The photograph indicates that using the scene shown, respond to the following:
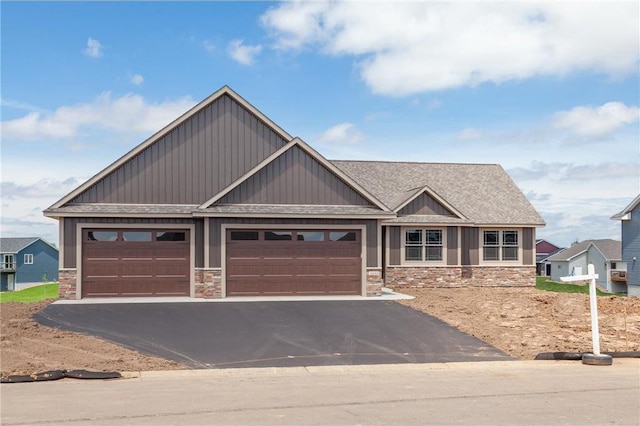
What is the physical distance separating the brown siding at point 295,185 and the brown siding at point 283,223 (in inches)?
30.9

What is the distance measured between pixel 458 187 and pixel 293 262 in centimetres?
1315

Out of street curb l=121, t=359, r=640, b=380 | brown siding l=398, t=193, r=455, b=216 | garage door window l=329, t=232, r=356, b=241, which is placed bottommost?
street curb l=121, t=359, r=640, b=380

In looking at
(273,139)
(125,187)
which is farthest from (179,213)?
(273,139)

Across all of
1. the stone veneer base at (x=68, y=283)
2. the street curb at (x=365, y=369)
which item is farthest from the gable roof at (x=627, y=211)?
the stone veneer base at (x=68, y=283)

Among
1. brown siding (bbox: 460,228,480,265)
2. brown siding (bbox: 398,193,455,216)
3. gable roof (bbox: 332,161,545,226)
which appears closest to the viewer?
brown siding (bbox: 398,193,455,216)

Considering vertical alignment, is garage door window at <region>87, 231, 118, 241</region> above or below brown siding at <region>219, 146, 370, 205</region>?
below

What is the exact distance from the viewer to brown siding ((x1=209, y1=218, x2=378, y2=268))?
22625 millimetres

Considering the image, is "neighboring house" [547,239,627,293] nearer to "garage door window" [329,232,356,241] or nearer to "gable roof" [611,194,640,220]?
"gable roof" [611,194,640,220]

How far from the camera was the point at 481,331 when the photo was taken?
56.9 feet

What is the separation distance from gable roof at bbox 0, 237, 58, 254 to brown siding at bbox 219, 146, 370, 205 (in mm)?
60207

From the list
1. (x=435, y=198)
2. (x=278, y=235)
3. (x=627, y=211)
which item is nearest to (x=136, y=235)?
(x=278, y=235)

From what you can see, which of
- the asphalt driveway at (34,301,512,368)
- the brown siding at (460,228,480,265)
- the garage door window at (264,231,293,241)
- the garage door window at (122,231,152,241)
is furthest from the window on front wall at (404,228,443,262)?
the garage door window at (122,231,152,241)

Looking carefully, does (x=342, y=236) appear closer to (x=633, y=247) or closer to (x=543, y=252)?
(x=633, y=247)

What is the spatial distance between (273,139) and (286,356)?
12.5m
